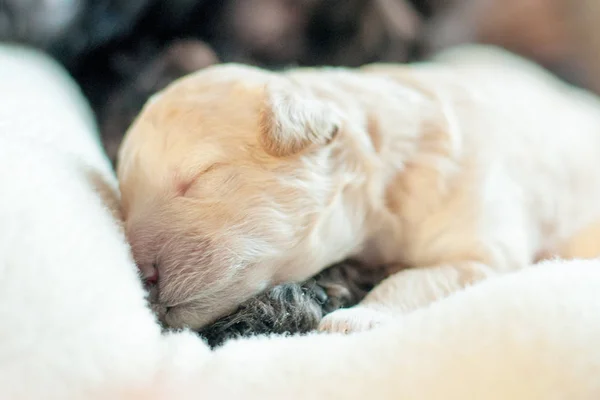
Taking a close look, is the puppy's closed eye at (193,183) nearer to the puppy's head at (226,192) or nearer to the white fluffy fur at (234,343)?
the puppy's head at (226,192)

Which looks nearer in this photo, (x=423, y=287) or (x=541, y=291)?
(x=541, y=291)

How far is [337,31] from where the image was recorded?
180 centimetres

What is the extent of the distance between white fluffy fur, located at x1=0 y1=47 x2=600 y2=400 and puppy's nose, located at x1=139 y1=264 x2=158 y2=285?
0.10 metres

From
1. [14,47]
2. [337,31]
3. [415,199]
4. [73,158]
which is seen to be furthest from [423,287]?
[14,47]

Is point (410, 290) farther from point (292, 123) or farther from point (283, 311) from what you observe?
point (292, 123)

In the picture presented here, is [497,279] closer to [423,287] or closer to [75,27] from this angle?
[423,287]

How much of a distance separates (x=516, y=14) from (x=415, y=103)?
81cm

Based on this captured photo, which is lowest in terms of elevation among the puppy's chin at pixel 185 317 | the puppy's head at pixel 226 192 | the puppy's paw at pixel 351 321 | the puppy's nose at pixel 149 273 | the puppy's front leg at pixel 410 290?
the puppy's front leg at pixel 410 290

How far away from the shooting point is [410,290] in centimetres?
112

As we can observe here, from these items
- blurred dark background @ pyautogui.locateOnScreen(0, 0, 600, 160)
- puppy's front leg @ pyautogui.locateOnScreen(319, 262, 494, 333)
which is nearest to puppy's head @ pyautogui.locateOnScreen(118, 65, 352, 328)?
puppy's front leg @ pyautogui.locateOnScreen(319, 262, 494, 333)

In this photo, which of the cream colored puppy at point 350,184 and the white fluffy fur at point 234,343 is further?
the cream colored puppy at point 350,184

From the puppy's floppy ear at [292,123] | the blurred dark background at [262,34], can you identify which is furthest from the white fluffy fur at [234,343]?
the blurred dark background at [262,34]

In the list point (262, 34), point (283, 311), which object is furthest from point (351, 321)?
point (262, 34)

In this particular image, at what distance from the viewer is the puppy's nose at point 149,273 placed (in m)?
0.98
